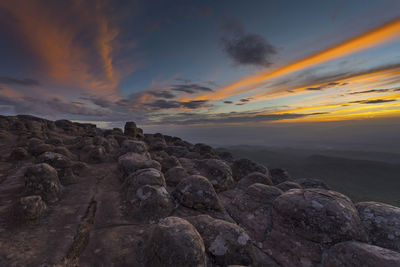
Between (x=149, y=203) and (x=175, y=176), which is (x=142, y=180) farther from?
(x=175, y=176)

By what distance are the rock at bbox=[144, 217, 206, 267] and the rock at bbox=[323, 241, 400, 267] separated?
13.8 feet

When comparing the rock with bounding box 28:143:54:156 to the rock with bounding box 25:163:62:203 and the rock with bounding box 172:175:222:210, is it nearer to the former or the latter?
the rock with bounding box 25:163:62:203

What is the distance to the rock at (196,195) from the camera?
795cm

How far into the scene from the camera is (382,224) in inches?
234

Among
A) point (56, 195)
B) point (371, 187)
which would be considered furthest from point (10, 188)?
point (371, 187)

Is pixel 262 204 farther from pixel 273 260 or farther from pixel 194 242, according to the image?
pixel 194 242

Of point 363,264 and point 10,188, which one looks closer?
point 363,264

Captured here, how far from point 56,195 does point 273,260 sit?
928cm

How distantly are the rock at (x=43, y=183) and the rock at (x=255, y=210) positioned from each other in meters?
8.26

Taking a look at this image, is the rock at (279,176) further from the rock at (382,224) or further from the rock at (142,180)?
the rock at (142,180)

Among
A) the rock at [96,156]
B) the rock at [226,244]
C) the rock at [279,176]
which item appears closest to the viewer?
the rock at [226,244]

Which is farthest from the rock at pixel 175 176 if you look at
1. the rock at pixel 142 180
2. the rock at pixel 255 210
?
the rock at pixel 255 210

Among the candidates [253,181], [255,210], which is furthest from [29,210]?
[253,181]

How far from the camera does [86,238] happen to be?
5.33 meters
